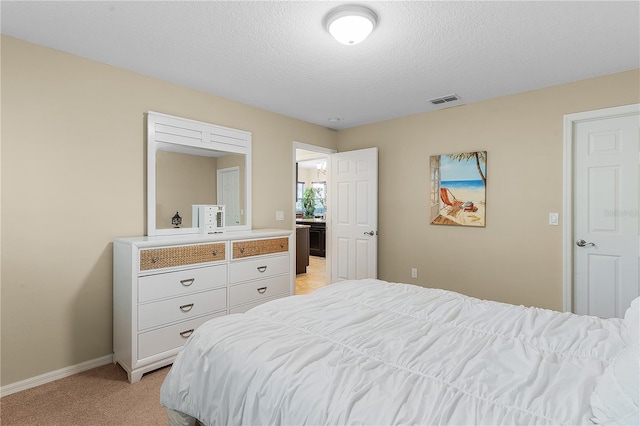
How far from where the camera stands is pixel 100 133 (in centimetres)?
264

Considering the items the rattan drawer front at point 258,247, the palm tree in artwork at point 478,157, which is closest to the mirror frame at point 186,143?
the rattan drawer front at point 258,247

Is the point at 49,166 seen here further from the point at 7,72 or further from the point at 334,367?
the point at 334,367

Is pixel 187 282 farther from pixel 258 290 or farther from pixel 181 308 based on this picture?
pixel 258 290

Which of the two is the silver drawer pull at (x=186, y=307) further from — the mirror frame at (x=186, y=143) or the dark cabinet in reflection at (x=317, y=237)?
the dark cabinet in reflection at (x=317, y=237)

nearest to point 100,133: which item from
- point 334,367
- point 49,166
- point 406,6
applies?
point 49,166

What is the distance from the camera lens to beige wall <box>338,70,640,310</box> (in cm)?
314

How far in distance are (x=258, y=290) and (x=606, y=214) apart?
3.25 meters

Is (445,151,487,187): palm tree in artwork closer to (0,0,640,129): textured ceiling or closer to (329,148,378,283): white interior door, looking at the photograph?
(0,0,640,129): textured ceiling

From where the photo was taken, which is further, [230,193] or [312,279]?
[312,279]

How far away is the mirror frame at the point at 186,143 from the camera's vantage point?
9.55ft

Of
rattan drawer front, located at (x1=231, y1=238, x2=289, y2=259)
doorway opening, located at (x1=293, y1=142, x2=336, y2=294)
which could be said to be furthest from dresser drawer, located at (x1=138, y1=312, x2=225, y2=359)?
doorway opening, located at (x1=293, y1=142, x2=336, y2=294)

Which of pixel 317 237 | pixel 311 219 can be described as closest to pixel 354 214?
pixel 317 237

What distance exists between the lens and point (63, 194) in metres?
2.46

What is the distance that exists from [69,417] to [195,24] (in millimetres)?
2532
